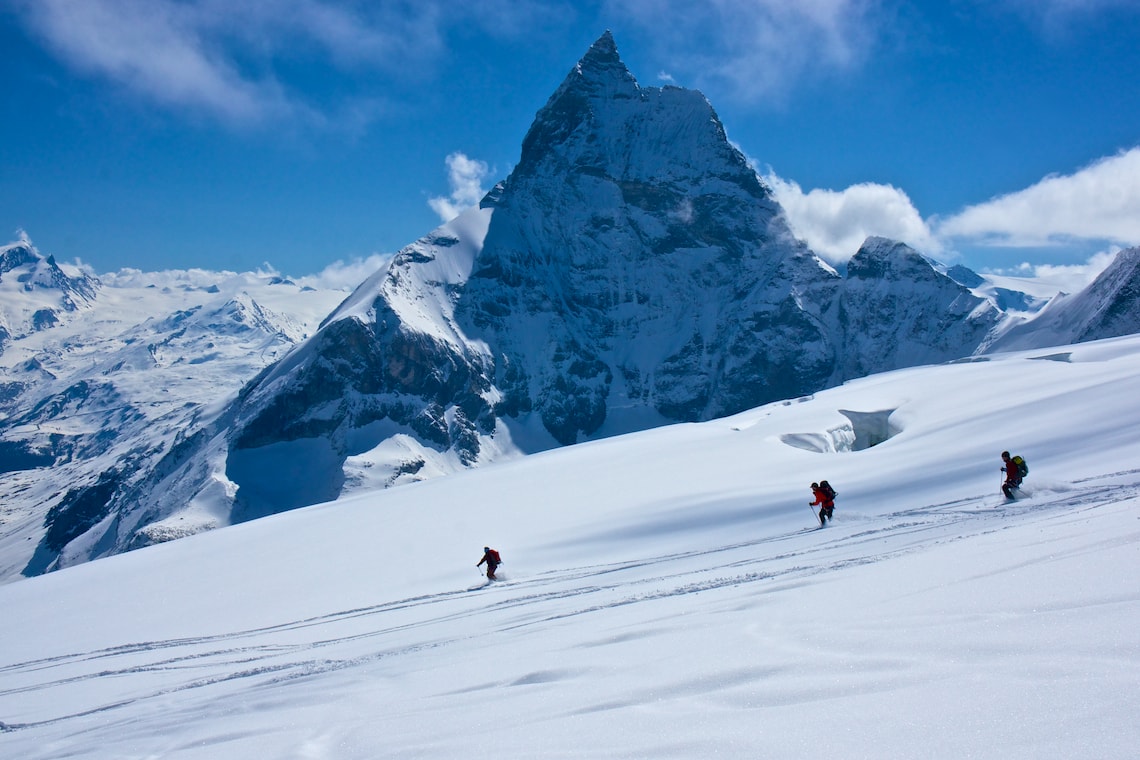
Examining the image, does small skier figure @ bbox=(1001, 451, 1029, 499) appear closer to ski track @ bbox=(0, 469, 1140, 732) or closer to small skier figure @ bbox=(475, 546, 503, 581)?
ski track @ bbox=(0, 469, 1140, 732)

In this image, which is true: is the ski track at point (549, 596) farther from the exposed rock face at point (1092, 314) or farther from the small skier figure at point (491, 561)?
the exposed rock face at point (1092, 314)

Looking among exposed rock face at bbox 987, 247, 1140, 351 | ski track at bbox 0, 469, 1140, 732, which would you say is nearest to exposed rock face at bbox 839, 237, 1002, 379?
exposed rock face at bbox 987, 247, 1140, 351

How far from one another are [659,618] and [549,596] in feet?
17.2

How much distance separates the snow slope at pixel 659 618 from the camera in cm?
480

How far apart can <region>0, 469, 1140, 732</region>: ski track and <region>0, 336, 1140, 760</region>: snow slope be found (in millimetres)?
107

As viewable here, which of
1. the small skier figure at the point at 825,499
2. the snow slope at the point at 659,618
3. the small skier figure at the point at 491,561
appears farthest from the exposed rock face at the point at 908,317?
the small skier figure at the point at 491,561

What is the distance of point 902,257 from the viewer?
198 m

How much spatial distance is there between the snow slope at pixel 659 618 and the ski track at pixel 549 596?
11 cm

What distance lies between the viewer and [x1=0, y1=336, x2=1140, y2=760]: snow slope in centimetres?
480

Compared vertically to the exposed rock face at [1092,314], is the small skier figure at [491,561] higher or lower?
lower

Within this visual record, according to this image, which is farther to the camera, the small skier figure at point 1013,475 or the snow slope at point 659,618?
the small skier figure at point 1013,475

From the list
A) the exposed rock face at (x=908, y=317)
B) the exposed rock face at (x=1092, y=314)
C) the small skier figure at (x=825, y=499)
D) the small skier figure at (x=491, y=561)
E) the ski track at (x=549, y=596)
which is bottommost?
the ski track at (x=549, y=596)

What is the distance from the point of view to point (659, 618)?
893 centimetres

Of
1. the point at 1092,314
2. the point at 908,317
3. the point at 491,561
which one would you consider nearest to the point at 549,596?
the point at 491,561
